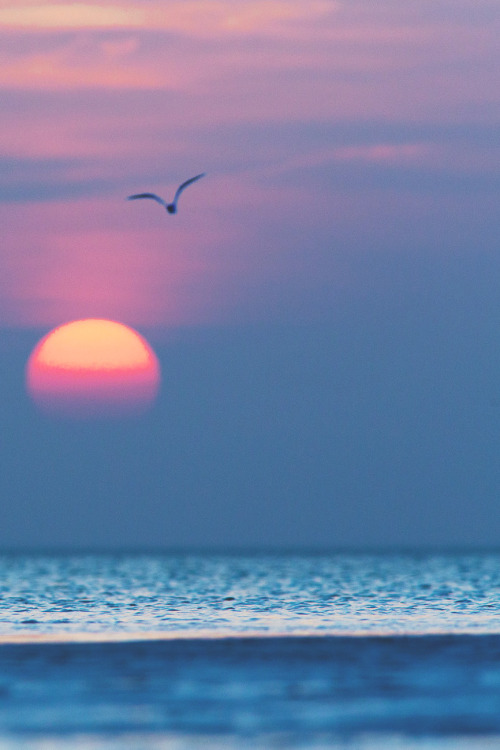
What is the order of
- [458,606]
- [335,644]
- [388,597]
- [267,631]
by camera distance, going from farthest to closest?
[388,597]
[458,606]
[267,631]
[335,644]

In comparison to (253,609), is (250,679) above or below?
below

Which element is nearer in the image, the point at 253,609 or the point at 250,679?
the point at 250,679

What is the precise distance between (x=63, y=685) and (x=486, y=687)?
9.88 metres

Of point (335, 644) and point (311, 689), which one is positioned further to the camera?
point (335, 644)

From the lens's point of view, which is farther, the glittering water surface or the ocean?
the glittering water surface

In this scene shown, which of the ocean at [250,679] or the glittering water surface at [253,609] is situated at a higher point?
the glittering water surface at [253,609]

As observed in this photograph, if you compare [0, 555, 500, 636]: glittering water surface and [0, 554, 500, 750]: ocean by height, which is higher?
[0, 555, 500, 636]: glittering water surface

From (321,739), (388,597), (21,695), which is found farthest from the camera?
(388,597)

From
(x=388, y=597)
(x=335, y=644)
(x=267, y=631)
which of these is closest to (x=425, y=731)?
(x=335, y=644)

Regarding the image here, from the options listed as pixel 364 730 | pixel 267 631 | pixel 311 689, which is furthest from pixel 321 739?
pixel 267 631

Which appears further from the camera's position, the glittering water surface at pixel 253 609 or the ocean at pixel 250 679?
the glittering water surface at pixel 253 609

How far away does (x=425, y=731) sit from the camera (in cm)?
3247

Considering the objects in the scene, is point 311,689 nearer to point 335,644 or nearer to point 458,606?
point 335,644

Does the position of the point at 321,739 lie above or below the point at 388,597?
below
